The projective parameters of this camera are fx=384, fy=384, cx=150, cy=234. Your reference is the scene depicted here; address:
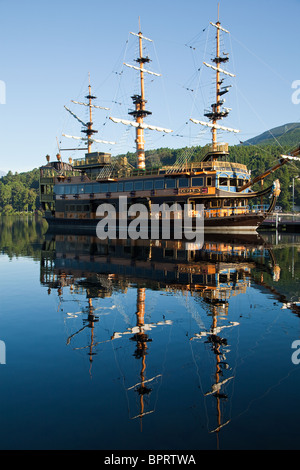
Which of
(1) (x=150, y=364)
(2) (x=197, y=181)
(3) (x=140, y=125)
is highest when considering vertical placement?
(3) (x=140, y=125)

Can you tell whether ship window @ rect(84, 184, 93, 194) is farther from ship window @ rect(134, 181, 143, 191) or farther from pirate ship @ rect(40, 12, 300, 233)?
ship window @ rect(134, 181, 143, 191)

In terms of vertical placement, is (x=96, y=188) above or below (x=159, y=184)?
above

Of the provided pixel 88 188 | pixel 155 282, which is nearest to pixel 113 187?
pixel 88 188

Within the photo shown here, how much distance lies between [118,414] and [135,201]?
162ft

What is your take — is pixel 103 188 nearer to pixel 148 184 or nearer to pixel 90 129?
pixel 148 184

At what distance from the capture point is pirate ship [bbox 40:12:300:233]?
154 feet

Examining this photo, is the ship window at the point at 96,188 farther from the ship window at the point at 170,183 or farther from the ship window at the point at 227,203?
the ship window at the point at 227,203

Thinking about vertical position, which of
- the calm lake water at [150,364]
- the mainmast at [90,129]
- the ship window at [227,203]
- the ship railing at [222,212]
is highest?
the mainmast at [90,129]

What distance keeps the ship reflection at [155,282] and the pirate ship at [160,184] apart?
1403cm

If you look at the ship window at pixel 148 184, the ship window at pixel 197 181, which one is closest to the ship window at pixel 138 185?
the ship window at pixel 148 184

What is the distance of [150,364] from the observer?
9.62 meters

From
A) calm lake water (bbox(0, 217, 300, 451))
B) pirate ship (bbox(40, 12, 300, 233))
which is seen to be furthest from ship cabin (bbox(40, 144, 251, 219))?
calm lake water (bbox(0, 217, 300, 451))

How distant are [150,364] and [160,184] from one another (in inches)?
1725

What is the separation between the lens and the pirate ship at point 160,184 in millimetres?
47062
